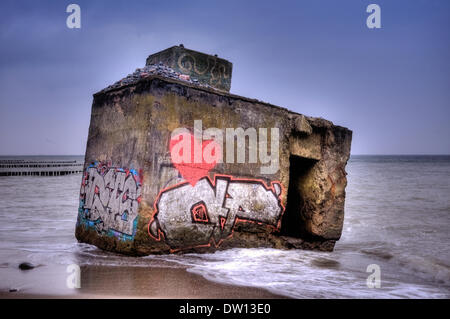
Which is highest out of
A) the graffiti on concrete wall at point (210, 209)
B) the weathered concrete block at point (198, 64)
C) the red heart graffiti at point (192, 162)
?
the weathered concrete block at point (198, 64)


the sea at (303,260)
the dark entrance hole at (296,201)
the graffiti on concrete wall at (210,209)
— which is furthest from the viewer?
the dark entrance hole at (296,201)

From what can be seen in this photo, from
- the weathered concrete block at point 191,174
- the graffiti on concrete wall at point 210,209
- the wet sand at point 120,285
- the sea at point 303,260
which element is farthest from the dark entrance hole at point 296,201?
the wet sand at point 120,285

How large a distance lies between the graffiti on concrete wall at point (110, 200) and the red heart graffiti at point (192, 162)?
2.27 ft

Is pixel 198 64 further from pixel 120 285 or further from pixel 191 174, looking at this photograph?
pixel 120 285

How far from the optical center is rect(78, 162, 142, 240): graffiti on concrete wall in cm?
529

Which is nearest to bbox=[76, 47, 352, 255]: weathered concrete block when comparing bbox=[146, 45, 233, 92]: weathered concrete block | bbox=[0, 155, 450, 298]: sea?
bbox=[0, 155, 450, 298]: sea

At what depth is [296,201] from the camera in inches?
320

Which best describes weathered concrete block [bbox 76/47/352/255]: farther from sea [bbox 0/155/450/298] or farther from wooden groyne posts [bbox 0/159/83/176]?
wooden groyne posts [bbox 0/159/83/176]

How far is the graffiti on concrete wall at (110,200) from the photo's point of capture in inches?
208

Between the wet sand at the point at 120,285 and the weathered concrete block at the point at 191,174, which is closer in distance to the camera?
the wet sand at the point at 120,285

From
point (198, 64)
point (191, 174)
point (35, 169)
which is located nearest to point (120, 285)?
point (191, 174)

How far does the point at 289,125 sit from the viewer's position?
23.3 ft

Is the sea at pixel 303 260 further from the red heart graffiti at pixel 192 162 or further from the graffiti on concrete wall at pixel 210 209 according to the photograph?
the red heart graffiti at pixel 192 162

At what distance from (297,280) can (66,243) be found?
461 centimetres
